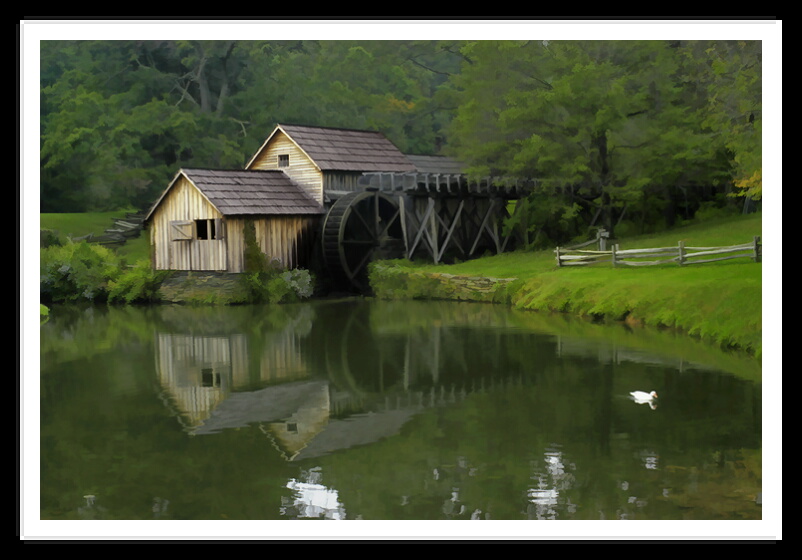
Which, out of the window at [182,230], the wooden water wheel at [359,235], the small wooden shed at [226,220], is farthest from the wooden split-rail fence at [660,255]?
the window at [182,230]

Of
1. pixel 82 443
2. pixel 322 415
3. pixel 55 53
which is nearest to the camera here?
pixel 82 443

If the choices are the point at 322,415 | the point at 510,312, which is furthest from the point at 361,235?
the point at 322,415

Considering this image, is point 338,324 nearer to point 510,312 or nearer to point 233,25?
point 510,312

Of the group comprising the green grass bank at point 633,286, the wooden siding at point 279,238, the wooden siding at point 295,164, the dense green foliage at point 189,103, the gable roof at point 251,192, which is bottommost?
the green grass bank at point 633,286

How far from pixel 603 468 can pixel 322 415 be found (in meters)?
4.33

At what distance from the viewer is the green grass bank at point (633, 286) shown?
61.0 ft

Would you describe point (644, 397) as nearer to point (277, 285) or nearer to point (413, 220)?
point (277, 285)

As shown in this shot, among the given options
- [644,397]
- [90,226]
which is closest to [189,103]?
[90,226]

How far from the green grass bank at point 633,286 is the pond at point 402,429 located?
0.85m

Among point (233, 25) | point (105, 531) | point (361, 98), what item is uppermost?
point (361, 98)

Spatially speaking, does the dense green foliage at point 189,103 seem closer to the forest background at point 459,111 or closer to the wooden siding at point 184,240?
the forest background at point 459,111

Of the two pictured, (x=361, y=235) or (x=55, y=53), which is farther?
(x=55, y=53)

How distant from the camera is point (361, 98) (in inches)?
1754

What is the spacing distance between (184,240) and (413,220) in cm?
779
